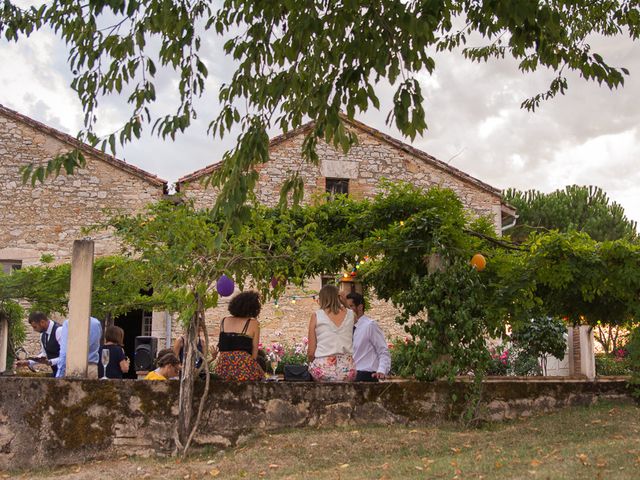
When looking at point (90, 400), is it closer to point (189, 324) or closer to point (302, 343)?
point (189, 324)

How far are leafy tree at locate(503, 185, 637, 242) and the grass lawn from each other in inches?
845

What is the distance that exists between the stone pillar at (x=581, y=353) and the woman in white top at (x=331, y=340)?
6.31m

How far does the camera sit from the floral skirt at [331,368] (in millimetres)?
6754

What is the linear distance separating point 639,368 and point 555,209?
20.7 meters

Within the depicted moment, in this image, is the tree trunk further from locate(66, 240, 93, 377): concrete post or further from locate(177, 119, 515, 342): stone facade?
locate(177, 119, 515, 342): stone facade

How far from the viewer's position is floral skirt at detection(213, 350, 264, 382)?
21.2ft

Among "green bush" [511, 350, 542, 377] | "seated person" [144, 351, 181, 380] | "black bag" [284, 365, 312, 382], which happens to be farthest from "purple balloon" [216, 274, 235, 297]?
"green bush" [511, 350, 542, 377]

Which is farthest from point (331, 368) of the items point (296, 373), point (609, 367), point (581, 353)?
point (609, 367)

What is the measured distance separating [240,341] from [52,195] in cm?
1043

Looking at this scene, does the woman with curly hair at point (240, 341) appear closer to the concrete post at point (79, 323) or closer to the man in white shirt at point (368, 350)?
the man in white shirt at point (368, 350)

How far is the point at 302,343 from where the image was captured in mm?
14969

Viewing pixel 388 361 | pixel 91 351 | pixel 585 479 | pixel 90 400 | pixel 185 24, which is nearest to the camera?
pixel 585 479

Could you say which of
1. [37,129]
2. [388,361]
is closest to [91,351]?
[388,361]

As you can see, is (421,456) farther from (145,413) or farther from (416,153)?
(416,153)
